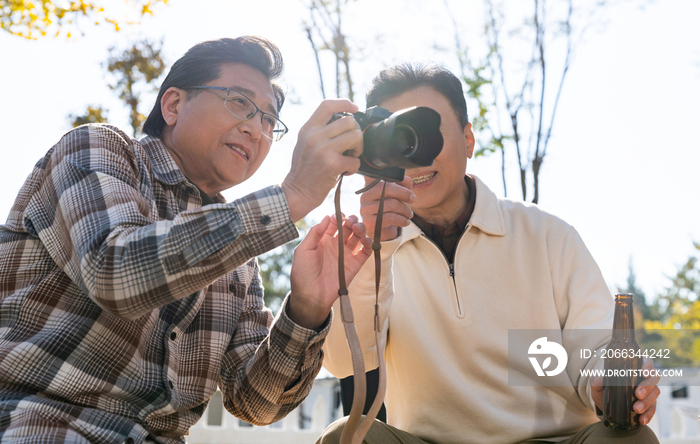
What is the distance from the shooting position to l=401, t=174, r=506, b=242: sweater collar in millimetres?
2544

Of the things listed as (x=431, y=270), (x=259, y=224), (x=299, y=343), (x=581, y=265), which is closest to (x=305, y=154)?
(x=259, y=224)

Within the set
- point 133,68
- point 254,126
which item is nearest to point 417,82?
point 254,126

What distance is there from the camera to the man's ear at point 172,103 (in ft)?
7.16

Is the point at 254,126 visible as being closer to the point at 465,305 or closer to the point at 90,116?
the point at 465,305

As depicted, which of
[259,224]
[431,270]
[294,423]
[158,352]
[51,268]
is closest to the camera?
[259,224]

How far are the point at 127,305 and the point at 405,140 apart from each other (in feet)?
2.66

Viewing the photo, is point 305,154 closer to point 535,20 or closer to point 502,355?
point 502,355

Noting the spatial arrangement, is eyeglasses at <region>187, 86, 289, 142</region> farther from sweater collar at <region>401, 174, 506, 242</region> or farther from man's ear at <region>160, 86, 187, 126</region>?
sweater collar at <region>401, 174, 506, 242</region>

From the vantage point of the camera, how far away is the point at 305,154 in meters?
1.46

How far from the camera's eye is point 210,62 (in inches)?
86.8

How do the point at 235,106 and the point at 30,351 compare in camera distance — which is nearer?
the point at 30,351

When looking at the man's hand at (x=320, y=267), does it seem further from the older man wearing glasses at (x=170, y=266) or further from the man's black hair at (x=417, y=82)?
the man's black hair at (x=417, y=82)

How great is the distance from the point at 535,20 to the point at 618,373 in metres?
4.22

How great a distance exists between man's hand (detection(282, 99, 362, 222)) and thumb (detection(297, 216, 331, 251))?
0.36 m
